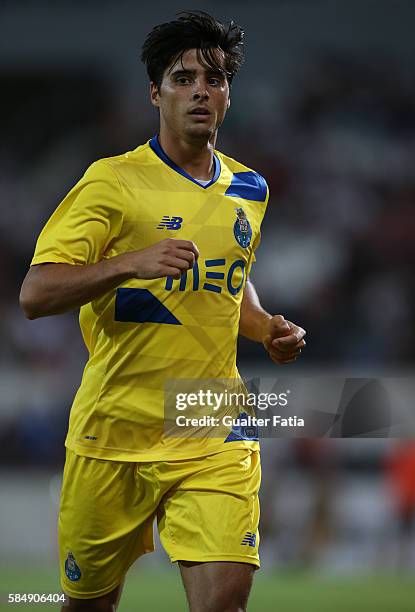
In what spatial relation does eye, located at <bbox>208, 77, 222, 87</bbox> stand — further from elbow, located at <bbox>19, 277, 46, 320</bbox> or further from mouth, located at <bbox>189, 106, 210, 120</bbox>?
elbow, located at <bbox>19, 277, 46, 320</bbox>

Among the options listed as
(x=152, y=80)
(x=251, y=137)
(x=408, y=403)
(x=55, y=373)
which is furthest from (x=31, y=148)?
(x=152, y=80)

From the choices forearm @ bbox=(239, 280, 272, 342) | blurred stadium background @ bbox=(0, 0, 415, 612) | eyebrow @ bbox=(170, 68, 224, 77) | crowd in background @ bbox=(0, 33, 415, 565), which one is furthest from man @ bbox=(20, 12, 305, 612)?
crowd in background @ bbox=(0, 33, 415, 565)

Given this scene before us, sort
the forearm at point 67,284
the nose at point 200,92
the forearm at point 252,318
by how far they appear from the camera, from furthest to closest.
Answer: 1. the forearm at point 252,318
2. the nose at point 200,92
3. the forearm at point 67,284

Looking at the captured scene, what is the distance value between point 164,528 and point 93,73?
35.0 ft

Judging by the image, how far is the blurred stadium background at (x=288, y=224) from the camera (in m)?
9.88

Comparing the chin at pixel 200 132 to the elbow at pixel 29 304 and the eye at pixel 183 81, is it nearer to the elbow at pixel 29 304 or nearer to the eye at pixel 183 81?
the eye at pixel 183 81

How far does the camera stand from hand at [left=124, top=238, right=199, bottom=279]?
10.8 ft

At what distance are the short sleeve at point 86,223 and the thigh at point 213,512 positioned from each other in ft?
2.65

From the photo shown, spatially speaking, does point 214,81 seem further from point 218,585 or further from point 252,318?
point 218,585

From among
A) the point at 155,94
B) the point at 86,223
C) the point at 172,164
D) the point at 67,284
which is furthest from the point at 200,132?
the point at 67,284

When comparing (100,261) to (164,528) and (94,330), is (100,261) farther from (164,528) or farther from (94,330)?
(164,528)

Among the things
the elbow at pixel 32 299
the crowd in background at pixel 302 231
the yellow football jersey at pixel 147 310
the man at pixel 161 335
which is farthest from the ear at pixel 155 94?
the crowd in background at pixel 302 231

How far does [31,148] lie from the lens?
13.1 meters

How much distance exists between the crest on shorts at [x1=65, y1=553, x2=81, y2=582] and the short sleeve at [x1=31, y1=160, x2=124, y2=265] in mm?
1088
